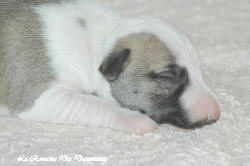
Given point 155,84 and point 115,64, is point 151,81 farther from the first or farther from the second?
point 115,64

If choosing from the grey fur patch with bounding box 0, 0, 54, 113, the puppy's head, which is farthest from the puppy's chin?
the grey fur patch with bounding box 0, 0, 54, 113

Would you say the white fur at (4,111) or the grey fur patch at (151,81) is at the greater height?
the grey fur patch at (151,81)

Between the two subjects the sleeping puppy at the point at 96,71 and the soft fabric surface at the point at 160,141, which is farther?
the sleeping puppy at the point at 96,71

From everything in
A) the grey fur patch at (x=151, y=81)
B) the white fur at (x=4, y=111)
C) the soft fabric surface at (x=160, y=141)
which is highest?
the grey fur patch at (x=151, y=81)

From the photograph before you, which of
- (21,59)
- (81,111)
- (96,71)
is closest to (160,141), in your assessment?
(81,111)

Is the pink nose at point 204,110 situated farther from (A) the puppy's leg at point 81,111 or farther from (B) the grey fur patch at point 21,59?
(B) the grey fur patch at point 21,59

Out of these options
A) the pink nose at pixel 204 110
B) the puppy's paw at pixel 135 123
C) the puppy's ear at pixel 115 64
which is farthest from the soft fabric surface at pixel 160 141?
the puppy's ear at pixel 115 64

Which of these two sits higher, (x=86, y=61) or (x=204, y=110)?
(x=204, y=110)
